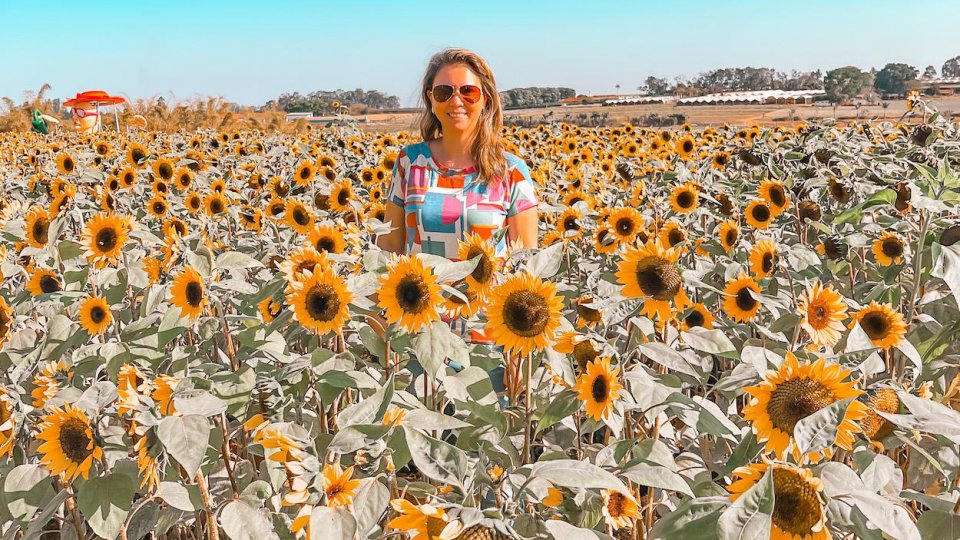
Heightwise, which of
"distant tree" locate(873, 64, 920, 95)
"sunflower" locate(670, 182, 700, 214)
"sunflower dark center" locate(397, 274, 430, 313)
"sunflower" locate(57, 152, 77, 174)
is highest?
"distant tree" locate(873, 64, 920, 95)

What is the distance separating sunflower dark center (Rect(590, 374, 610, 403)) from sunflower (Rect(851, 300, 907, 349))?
96 centimetres

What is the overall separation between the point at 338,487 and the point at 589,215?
3.13m

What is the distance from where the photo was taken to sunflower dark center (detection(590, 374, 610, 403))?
5.77 feet

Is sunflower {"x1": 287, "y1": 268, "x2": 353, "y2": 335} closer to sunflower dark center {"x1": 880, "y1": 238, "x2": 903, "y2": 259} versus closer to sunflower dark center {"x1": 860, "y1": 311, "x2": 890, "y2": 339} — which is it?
sunflower dark center {"x1": 860, "y1": 311, "x2": 890, "y2": 339}

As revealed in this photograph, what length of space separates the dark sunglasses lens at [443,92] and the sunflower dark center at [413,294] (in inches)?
70.7

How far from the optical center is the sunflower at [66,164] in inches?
202

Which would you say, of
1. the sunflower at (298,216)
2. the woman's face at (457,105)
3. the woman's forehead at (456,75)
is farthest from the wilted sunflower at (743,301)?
the sunflower at (298,216)

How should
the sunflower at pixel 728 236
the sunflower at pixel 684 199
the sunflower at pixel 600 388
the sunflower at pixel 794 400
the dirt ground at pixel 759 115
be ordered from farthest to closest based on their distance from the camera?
the dirt ground at pixel 759 115
the sunflower at pixel 684 199
the sunflower at pixel 728 236
the sunflower at pixel 600 388
the sunflower at pixel 794 400

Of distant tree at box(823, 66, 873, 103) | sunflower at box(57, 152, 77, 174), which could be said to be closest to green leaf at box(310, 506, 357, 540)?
sunflower at box(57, 152, 77, 174)

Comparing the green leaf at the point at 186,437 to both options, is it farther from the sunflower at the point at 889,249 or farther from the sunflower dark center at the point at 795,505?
the sunflower at the point at 889,249

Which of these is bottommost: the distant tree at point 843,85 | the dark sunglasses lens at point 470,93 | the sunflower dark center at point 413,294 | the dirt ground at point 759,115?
the sunflower dark center at point 413,294

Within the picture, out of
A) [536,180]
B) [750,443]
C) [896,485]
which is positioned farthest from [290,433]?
[536,180]

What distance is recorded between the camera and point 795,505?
1.16 meters

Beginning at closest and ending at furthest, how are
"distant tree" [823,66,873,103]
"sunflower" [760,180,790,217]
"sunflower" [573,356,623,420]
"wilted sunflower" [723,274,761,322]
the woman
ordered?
"sunflower" [573,356,623,420], "wilted sunflower" [723,274,761,322], the woman, "sunflower" [760,180,790,217], "distant tree" [823,66,873,103]
